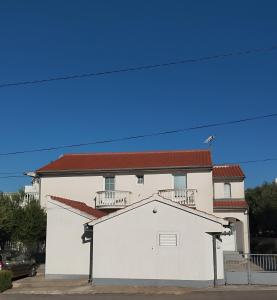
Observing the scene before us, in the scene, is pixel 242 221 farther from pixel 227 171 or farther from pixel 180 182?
pixel 180 182

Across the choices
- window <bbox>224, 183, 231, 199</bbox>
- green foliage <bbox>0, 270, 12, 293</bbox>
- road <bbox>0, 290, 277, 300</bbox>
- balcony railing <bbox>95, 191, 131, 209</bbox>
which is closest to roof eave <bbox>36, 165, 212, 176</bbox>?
balcony railing <bbox>95, 191, 131, 209</bbox>

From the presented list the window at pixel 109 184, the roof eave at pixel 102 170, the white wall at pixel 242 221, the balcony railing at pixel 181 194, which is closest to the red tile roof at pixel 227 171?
the white wall at pixel 242 221

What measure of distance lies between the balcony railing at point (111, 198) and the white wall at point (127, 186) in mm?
713

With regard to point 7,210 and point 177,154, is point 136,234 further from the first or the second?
point 177,154

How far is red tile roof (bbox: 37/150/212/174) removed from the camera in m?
34.0

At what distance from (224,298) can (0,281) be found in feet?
29.6

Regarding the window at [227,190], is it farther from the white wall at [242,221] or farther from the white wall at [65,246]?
the white wall at [65,246]

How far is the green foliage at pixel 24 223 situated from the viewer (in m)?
29.5

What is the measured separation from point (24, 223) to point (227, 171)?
54.3ft

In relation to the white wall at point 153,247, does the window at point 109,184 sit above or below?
above

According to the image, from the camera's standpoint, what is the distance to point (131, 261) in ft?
68.7

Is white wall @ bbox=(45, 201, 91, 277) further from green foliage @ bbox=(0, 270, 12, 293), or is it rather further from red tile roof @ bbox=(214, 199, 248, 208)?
red tile roof @ bbox=(214, 199, 248, 208)

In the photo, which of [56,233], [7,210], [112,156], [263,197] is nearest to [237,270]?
[56,233]

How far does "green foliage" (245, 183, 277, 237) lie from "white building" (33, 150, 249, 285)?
40.4ft
